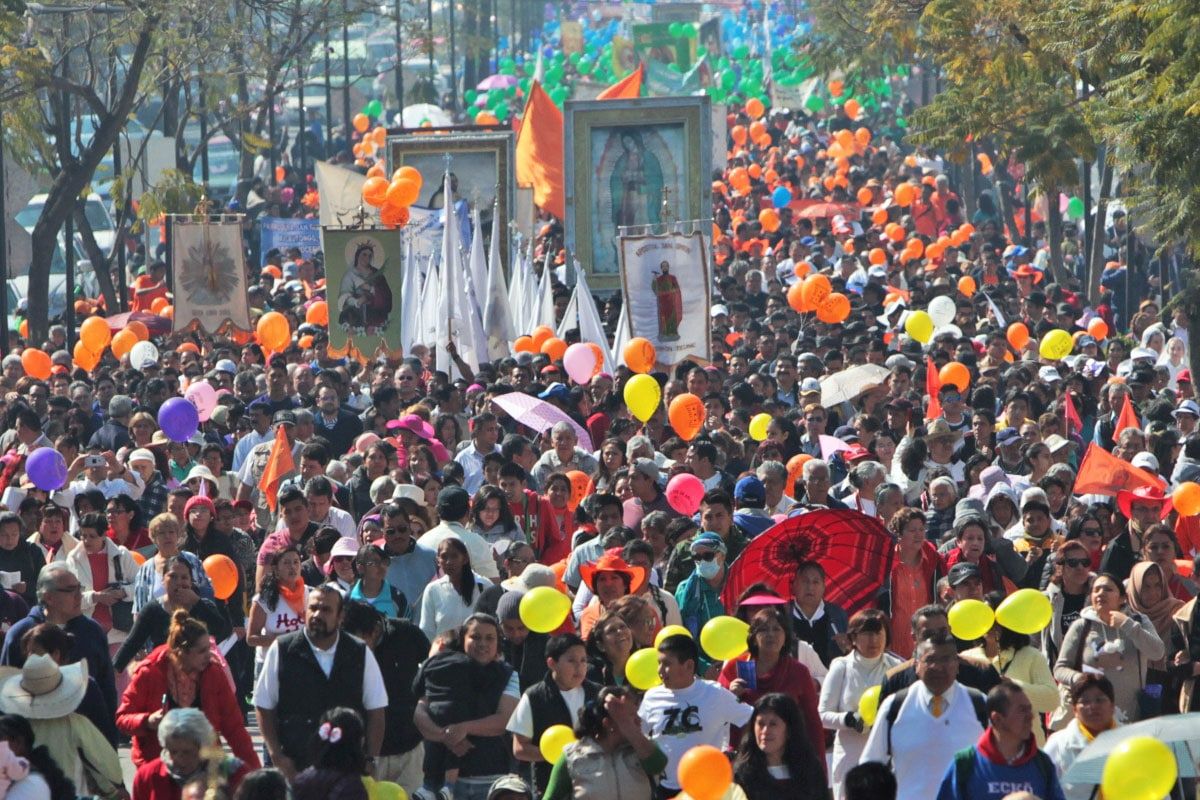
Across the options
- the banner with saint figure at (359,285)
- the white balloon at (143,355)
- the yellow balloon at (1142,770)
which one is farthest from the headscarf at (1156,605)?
the banner with saint figure at (359,285)

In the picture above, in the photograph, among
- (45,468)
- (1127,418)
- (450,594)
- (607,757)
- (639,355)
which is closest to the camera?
(607,757)

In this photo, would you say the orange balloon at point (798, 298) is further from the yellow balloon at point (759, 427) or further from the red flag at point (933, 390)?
the yellow balloon at point (759, 427)

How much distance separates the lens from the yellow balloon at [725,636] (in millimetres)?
8930

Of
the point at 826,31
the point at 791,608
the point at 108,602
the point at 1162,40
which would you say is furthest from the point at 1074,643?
the point at 826,31

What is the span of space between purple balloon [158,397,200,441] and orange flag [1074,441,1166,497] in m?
5.54

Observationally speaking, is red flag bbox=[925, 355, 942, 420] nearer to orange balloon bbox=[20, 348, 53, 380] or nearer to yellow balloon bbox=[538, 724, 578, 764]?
orange balloon bbox=[20, 348, 53, 380]

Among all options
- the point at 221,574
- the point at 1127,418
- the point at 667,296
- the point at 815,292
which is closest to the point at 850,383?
the point at 1127,418

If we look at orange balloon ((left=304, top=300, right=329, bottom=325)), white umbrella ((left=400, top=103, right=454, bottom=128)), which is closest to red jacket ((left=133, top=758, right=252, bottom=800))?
orange balloon ((left=304, top=300, right=329, bottom=325))

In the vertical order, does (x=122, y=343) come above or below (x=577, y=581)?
above

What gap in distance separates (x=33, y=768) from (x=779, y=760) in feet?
7.47

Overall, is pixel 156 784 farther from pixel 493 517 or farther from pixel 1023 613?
pixel 493 517

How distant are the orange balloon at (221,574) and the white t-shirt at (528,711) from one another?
10.4 ft

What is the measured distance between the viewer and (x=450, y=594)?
1027cm

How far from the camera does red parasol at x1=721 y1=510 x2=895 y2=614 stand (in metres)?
10.1
